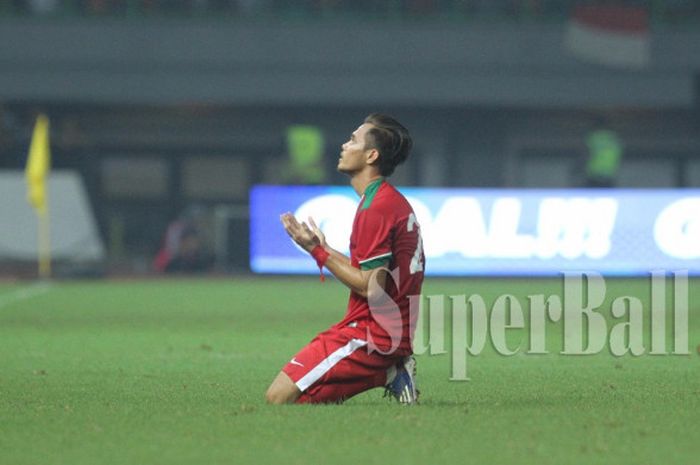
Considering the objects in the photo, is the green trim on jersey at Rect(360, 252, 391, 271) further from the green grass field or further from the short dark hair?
the green grass field

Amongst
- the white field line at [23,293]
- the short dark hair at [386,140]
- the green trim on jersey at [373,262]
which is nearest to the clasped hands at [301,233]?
the green trim on jersey at [373,262]

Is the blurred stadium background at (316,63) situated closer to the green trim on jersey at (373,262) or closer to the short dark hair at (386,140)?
the short dark hair at (386,140)

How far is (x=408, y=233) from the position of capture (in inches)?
361

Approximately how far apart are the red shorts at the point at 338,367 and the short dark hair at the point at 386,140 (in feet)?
3.39

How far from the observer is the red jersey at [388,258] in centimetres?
903

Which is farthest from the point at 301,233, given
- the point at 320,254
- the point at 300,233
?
the point at 320,254

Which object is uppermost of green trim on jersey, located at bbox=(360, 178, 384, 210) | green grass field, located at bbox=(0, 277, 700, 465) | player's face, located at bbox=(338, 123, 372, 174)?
player's face, located at bbox=(338, 123, 372, 174)

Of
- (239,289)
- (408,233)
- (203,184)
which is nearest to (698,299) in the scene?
(239,289)

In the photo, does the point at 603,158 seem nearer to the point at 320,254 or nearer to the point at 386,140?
the point at 386,140

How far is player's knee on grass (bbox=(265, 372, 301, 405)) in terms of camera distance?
912cm

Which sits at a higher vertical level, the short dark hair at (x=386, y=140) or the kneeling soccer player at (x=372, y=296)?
the short dark hair at (x=386, y=140)

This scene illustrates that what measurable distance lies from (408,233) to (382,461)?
2.34 meters

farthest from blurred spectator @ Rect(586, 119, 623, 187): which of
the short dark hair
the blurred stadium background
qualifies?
the short dark hair

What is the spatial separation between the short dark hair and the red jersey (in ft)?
0.57
